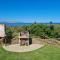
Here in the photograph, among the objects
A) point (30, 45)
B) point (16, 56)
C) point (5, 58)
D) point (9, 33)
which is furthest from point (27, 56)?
point (9, 33)

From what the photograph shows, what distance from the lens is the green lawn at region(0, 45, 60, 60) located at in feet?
44.8

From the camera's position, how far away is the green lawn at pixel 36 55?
13656 mm

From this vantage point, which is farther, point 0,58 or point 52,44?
point 52,44

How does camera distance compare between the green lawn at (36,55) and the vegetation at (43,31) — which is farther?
the vegetation at (43,31)

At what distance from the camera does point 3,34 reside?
19.0m

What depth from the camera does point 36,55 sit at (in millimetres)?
14297

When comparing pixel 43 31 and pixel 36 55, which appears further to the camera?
pixel 43 31

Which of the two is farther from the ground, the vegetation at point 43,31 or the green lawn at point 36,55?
the vegetation at point 43,31

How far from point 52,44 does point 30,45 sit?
2527 mm

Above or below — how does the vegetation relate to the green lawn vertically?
above

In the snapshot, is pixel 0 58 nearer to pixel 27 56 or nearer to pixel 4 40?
pixel 27 56

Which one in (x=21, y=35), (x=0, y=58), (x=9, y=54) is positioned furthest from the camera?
(x=21, y=35)

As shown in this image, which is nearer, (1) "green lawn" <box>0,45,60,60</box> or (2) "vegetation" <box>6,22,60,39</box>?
(1) "green lawn" <box>0,45,60,60</box>

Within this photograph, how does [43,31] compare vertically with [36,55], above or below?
above
